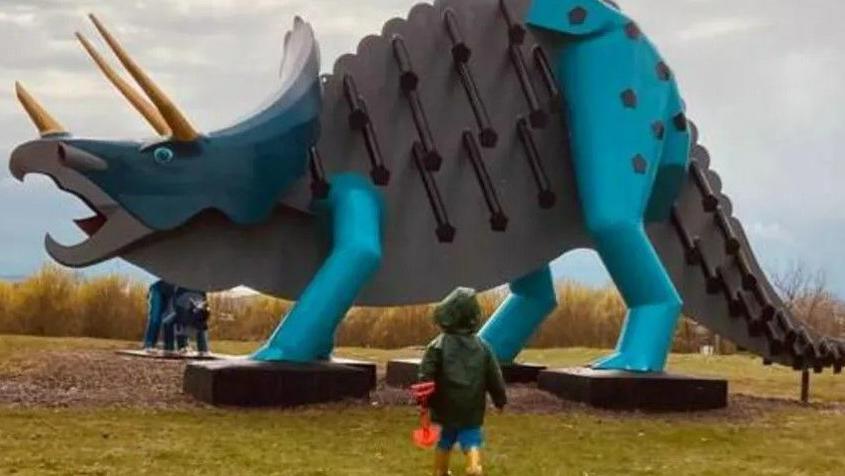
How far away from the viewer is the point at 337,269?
10562 millimetres

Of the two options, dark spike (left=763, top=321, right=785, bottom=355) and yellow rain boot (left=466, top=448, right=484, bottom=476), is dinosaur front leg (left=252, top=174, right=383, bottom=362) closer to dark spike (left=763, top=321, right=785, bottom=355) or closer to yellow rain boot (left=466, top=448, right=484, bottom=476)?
yellow rain boot (left=466, top=448, right=484, bottom=476)

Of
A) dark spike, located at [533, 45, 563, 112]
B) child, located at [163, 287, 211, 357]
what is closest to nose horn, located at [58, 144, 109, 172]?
dark spike, located at [533, 45, 563, 112]

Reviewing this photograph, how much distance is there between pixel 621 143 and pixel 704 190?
5.44 feet

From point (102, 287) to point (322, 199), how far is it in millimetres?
15528

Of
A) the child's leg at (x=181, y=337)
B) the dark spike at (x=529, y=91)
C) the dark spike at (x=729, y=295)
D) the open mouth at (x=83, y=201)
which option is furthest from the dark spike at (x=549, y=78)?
the child's leg at (x=181, y=337)

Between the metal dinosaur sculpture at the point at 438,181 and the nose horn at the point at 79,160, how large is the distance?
0.5 inches

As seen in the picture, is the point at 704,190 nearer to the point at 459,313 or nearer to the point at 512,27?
the point at 512,27

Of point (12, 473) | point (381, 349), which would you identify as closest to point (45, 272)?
point (381, 349)

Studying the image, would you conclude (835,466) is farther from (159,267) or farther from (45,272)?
(45,272)

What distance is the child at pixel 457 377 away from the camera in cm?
648

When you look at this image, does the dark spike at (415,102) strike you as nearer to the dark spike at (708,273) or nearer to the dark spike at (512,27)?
the dark spike at (512,27)

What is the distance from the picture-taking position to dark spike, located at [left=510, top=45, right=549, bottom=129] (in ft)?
39.6

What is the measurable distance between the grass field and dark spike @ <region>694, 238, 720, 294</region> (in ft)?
5.19

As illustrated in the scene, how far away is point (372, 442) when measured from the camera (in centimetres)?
866
